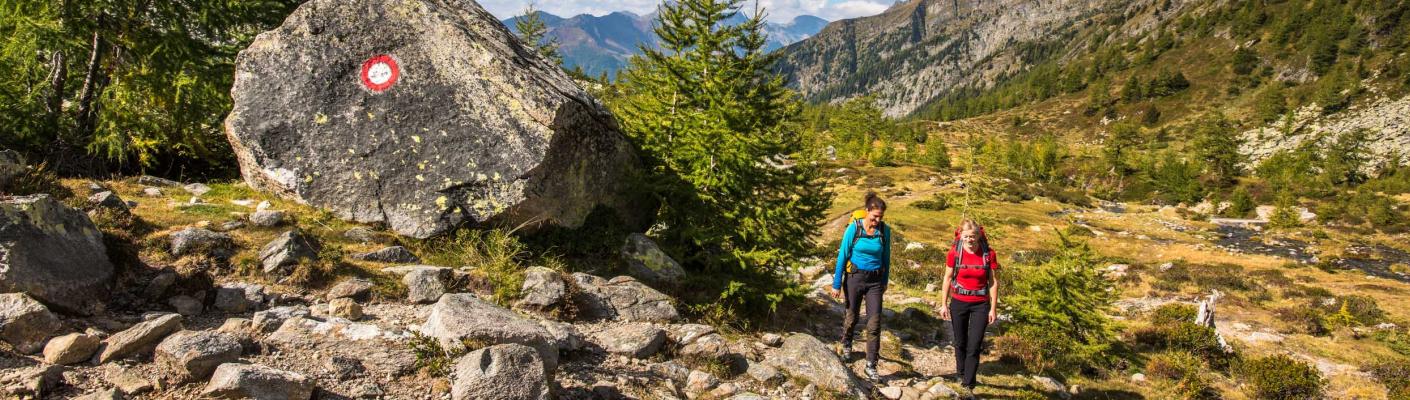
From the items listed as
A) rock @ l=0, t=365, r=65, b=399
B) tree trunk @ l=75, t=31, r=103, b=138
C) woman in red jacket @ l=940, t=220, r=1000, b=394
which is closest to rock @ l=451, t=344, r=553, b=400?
rock @ l=0, t=365, r=65, b=399

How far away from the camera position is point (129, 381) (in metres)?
4.15

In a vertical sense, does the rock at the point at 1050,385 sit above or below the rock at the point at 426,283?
below

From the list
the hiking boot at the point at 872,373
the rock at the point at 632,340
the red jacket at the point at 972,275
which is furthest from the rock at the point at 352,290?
the red jacket at the point at 972,275

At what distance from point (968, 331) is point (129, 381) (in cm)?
868

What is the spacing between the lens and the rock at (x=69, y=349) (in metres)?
4.27

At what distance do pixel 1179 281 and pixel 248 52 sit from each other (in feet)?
123

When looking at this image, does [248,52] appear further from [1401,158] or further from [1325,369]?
[1401,158]

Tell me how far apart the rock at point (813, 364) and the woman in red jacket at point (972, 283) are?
1.58 meters

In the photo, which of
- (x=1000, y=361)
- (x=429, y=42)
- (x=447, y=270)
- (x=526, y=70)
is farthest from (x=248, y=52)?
(x=1000, y=361)

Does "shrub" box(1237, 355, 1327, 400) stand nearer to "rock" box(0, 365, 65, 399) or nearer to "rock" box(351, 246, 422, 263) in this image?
"rock" box(351, 246, 422, 263)

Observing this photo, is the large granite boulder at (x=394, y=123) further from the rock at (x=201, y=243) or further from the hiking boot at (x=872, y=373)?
the hiking boot at (x=872, y=373)

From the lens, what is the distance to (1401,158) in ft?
249

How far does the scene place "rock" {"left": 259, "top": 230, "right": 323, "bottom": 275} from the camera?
7066mm

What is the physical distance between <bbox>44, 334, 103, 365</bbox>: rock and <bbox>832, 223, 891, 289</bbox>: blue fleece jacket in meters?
7.32
